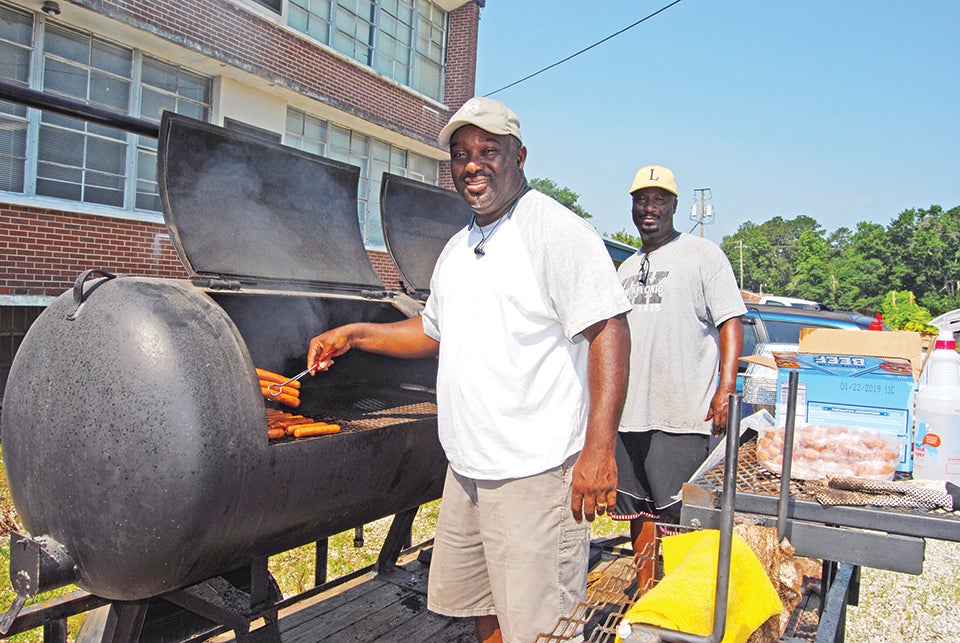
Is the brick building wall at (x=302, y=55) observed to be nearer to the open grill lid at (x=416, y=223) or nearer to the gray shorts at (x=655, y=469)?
the open grill lid at (x=416, y=223)

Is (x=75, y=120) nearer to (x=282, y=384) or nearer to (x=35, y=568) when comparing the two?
(x=282, y=384)

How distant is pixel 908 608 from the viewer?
4383mm

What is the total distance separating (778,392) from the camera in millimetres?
2152

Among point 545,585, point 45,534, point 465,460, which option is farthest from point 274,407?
point 545,585

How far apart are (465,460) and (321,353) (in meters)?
0.95

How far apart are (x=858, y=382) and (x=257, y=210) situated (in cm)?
256

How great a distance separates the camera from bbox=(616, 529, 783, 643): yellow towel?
1299 millimetres

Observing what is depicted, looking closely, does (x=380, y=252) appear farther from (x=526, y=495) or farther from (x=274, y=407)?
(x=526, y=495)

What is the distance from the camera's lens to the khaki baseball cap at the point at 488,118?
2.22 metres

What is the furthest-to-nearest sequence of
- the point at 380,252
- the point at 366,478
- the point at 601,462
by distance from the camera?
the point at 380,252, the point at 366,478, the point at 601,462

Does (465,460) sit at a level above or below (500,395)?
below

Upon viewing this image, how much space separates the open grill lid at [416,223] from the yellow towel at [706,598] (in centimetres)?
268

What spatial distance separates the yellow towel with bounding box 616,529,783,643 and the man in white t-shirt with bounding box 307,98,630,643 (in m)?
0.70

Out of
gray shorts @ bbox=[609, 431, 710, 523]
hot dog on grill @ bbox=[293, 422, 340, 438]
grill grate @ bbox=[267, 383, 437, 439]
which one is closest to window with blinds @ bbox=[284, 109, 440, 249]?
grill grate @ bbox=[267, 383, 437, 439]
